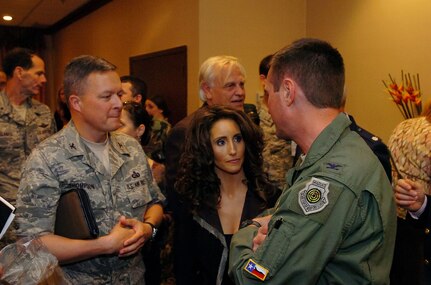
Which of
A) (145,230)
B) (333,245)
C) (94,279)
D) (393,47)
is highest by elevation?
(393,47)

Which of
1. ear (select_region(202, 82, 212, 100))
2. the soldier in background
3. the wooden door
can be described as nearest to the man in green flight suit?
ear (select_region(202, 82, 212, 100))

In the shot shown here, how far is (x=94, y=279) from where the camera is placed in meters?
1.81

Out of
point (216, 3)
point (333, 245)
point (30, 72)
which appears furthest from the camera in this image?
point (216, 3)

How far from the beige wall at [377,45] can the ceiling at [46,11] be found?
398 centimetres

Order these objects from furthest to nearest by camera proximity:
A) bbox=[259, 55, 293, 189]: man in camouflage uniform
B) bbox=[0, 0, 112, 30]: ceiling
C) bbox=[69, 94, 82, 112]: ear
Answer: bbox=[0, 0, 112, 30]: ceiling → bbox=[259, 55, 293, 189]: man in camouflage uniform → bbox=[69, 94, 82, 112]: ear

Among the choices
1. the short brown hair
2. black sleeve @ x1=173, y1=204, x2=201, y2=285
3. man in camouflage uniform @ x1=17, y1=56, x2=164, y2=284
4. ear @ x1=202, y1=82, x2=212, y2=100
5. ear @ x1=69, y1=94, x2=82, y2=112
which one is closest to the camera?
the short brown hair

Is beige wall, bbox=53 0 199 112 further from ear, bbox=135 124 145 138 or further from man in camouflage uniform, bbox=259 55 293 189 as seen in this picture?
ear, bbox=135 124 145 138

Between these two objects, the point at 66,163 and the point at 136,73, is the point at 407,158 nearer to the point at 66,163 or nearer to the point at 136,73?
the point at 66,163

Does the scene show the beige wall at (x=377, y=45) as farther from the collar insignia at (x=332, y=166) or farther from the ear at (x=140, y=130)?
the collar insignia at (x=332, y=166)

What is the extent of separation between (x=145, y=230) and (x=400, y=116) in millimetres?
2797

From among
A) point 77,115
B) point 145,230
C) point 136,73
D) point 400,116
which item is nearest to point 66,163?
point 77,115

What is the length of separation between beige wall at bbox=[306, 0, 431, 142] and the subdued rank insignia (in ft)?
9.53

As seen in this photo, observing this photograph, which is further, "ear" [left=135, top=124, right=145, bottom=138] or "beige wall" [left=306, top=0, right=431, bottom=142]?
"beige wall" [left=306, top=0, right=431, bottom=142]

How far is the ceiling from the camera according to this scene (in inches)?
296
